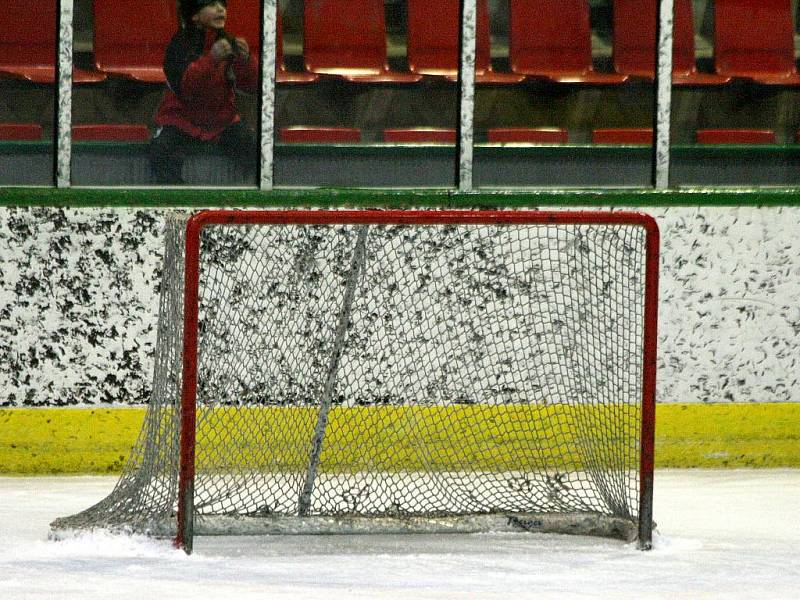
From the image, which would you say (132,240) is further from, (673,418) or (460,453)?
(673,418)

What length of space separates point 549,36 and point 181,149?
1.42m

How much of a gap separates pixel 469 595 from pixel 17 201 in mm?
2353

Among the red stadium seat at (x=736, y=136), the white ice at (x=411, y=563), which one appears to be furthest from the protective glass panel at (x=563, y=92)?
the white ice at (x=411, y=563)

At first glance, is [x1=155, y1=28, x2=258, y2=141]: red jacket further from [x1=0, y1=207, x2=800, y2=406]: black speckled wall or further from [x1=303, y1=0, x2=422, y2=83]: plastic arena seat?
[x1=0, y1=207, x2=800, y2=406]: black speckled wall

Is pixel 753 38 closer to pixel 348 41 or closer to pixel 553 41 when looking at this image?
pixel 553 41

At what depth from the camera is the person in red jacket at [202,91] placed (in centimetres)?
575

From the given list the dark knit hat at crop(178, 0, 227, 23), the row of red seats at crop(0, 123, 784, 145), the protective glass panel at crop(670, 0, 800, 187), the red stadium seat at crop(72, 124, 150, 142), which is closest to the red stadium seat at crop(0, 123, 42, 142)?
the row of red seats at crop(0, 123, 784, 145)

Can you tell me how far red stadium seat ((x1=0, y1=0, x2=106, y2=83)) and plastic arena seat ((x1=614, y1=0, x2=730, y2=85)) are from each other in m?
1.92

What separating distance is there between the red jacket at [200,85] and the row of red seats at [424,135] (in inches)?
6.1

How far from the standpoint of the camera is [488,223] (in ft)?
15.7

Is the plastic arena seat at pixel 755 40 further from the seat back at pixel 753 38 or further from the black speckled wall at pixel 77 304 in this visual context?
the black speckled wall at pixel 77 304

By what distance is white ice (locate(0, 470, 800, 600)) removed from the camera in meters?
4.34

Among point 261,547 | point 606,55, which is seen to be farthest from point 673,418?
point 261,547

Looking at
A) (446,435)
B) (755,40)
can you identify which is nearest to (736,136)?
(755,40)
